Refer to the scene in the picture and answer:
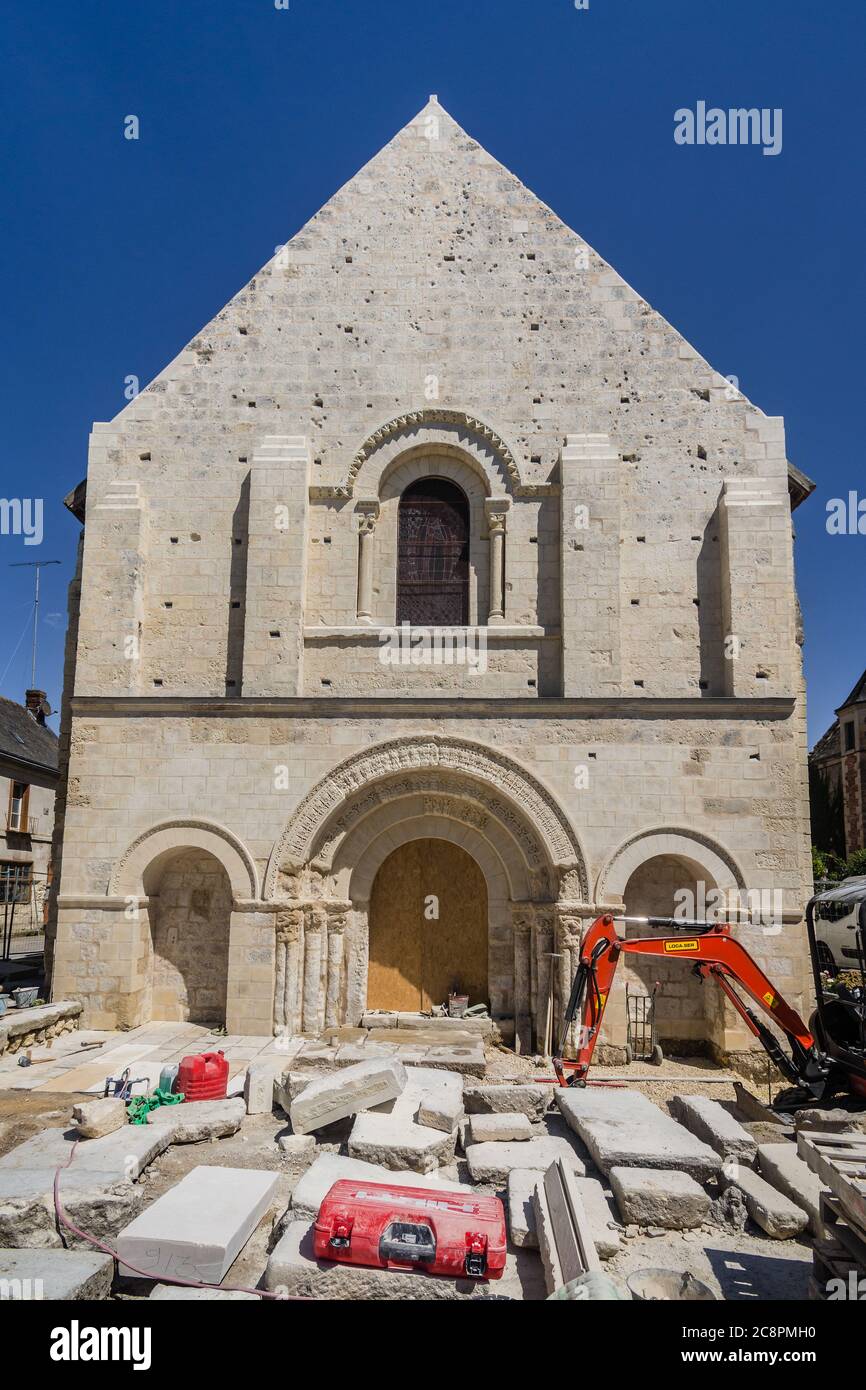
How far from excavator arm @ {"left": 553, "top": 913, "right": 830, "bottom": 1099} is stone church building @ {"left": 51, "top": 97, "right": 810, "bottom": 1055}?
1.54 m

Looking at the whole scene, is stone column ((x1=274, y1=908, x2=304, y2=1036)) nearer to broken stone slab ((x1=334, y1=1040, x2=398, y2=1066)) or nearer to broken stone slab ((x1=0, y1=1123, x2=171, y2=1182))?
broken stone slab ((x1=334, y1=1040, x2=398, y2=1066))

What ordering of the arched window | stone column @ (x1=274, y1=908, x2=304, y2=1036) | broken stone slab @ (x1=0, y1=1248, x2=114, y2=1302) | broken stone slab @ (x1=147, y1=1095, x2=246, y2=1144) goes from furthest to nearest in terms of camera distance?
the arched window
stone column @ (x1=274, y1=908, x2=304, y2=1036)
broken stone slab @ (x1=147, y1=1095, x2=246, y2=1144)
broken stone slab @ (x1=0, y1=1248, x2=114, y2=1302)

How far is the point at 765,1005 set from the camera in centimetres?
859

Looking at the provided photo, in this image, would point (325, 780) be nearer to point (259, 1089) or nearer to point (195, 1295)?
point (259, 1089)

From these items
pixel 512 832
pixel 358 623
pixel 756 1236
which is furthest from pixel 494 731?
pixel 756 1236

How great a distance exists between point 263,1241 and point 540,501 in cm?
979

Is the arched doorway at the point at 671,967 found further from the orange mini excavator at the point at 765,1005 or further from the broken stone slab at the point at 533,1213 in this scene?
the broken stone slab at the point at 533,1213

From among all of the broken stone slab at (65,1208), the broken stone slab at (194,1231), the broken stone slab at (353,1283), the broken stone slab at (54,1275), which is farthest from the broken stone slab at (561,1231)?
the broken stone slab at (65,1208)

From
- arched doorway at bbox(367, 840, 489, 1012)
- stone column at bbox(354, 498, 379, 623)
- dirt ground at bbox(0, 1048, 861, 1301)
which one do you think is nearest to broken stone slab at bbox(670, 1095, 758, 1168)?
dirt ground at bbox(0, 1048, 861, 1301)

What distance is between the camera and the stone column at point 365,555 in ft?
40.1

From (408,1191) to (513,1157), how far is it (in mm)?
1525

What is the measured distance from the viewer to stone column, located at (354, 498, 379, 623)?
12227 mm

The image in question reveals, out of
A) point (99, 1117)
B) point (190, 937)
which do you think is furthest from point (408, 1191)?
point (190, 937)

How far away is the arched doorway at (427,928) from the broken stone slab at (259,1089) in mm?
3397
